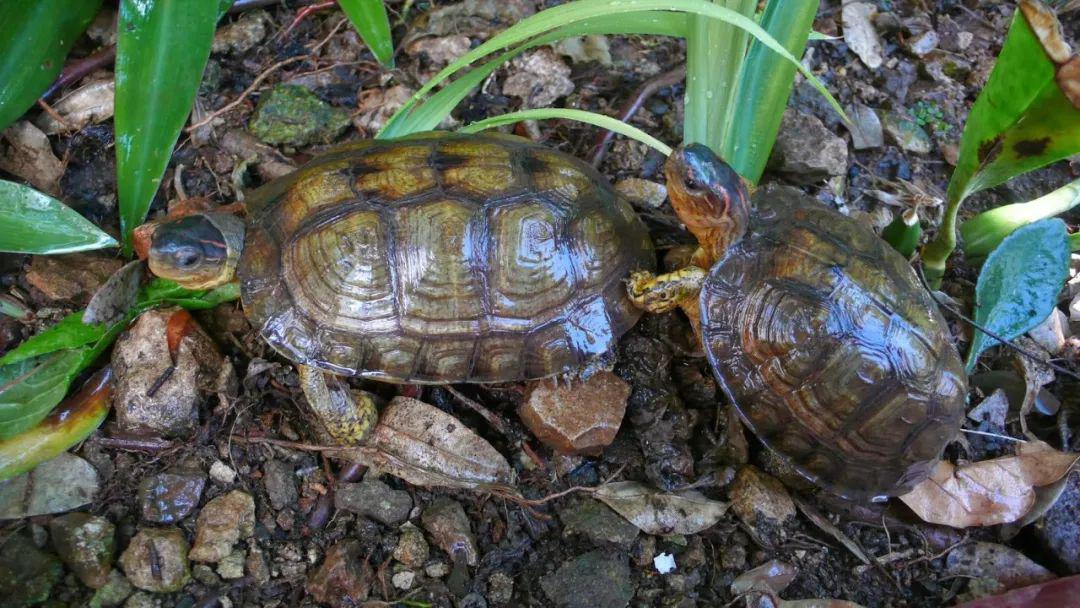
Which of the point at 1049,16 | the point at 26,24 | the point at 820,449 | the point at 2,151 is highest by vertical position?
the point at 1049,16

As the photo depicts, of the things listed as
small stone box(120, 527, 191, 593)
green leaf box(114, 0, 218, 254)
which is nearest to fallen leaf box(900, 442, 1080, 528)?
small stone box(120, 527, 191, 593)

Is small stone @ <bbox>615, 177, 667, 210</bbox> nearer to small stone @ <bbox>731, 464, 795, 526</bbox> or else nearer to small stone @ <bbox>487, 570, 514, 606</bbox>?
small stone @ <bbox>731, 464, 795, 526</bbox>

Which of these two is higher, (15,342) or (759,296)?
(759,296)

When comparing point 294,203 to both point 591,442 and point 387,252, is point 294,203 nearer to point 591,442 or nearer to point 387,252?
point 387,252

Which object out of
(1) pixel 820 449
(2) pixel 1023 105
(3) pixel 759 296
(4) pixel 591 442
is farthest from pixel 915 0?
(4) pixel 591 442

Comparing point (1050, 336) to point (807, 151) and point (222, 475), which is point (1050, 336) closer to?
point (807, 151)
